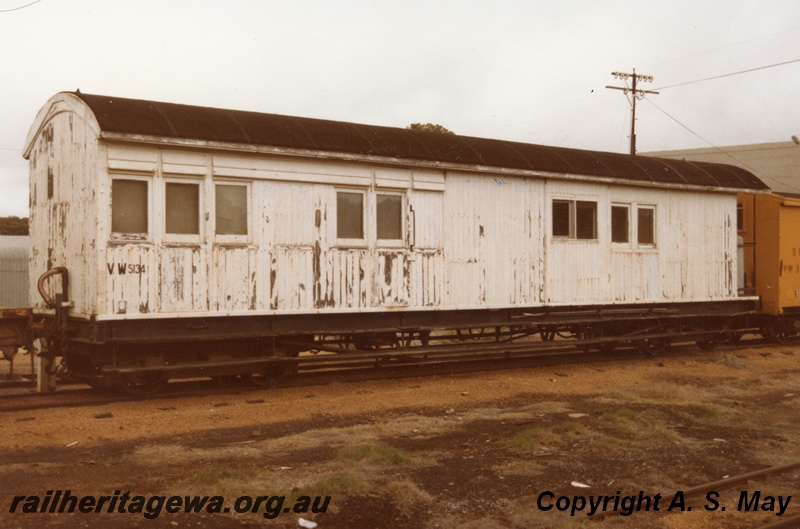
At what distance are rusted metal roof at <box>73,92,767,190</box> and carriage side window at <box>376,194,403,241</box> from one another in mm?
672

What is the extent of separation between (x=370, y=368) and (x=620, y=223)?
19.1ft

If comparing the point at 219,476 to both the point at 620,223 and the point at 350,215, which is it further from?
the point at 620,223

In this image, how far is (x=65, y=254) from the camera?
10812mm

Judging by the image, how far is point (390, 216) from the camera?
40.2 ft

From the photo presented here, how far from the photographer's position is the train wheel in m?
10.2

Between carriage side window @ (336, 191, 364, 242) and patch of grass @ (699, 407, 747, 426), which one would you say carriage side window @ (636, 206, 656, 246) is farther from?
carriage side window @ (336, 191, 364, 242)

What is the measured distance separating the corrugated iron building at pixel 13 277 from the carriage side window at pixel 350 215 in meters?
13.8

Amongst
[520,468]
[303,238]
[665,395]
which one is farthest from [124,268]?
[665,395]

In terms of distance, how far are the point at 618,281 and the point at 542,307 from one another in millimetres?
1969

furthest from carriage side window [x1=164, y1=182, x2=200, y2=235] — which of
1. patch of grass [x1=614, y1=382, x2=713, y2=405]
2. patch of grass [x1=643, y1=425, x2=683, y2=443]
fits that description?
patch of grass [x1=614, y1=382, x2=713, y2=405]

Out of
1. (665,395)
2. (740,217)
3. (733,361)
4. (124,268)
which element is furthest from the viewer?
(740,217)

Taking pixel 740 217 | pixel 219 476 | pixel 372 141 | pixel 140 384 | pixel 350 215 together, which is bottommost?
pixel 219 476

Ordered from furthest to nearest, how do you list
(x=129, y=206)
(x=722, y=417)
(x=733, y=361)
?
(x=733, y=361), (x=129, y=206), (x=722, y=417)

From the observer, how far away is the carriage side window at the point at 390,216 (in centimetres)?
1215
